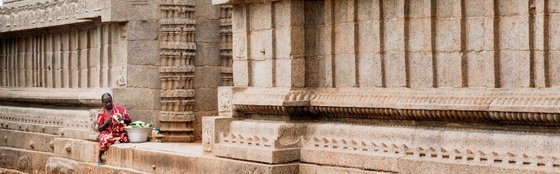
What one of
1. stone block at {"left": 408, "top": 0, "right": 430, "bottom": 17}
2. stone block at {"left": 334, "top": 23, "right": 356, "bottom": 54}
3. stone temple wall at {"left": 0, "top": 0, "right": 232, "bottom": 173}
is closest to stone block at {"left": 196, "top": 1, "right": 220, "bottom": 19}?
stone temple wall at {"left": 0, "top": 0, "right": 232, "bottom": 173}

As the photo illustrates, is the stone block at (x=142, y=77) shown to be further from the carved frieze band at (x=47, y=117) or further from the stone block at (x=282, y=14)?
the stone block at (x=282, y=14)

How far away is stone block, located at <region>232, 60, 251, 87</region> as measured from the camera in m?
13.8

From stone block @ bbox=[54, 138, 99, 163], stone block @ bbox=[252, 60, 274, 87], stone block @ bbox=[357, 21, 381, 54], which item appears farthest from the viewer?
stone block @ bbox=[54, 138, 99, 163]

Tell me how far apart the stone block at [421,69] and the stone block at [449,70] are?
0.32 feet

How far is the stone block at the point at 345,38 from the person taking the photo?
40.7 ft

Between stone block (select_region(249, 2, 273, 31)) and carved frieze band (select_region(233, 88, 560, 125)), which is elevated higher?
stone block (select_region(249, 2, 273, 31))

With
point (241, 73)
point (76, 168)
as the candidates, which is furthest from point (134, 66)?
point (241, 73)

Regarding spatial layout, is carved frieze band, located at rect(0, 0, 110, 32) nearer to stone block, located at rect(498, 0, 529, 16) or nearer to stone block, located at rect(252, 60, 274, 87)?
stone block, located at rect(252, 60, 274, 87)

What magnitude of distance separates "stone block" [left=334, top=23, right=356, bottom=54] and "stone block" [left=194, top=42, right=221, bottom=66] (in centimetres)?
698

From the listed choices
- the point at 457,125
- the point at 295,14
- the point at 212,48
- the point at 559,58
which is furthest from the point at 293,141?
the point at 212,48

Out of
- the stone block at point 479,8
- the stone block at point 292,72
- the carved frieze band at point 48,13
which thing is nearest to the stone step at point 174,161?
the stone block at point 292,72

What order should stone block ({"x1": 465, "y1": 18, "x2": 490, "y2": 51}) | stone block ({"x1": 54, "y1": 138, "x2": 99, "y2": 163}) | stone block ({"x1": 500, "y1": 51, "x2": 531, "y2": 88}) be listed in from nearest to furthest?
stone block ({"x1": 500, "y1": 51, "x2": 531, "y2": 88}) < stone block ({"x1": 465, "y1": 18, "x2": 490, "y2": 51}) < stone block ({"x1": 54, "y1": 138, "x2": 99, "y2": 163})

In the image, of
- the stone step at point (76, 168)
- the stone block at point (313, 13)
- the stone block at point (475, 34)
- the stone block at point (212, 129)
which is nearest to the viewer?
the stone block at point (475, 34)

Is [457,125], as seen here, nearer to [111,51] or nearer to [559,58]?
[559,58]
